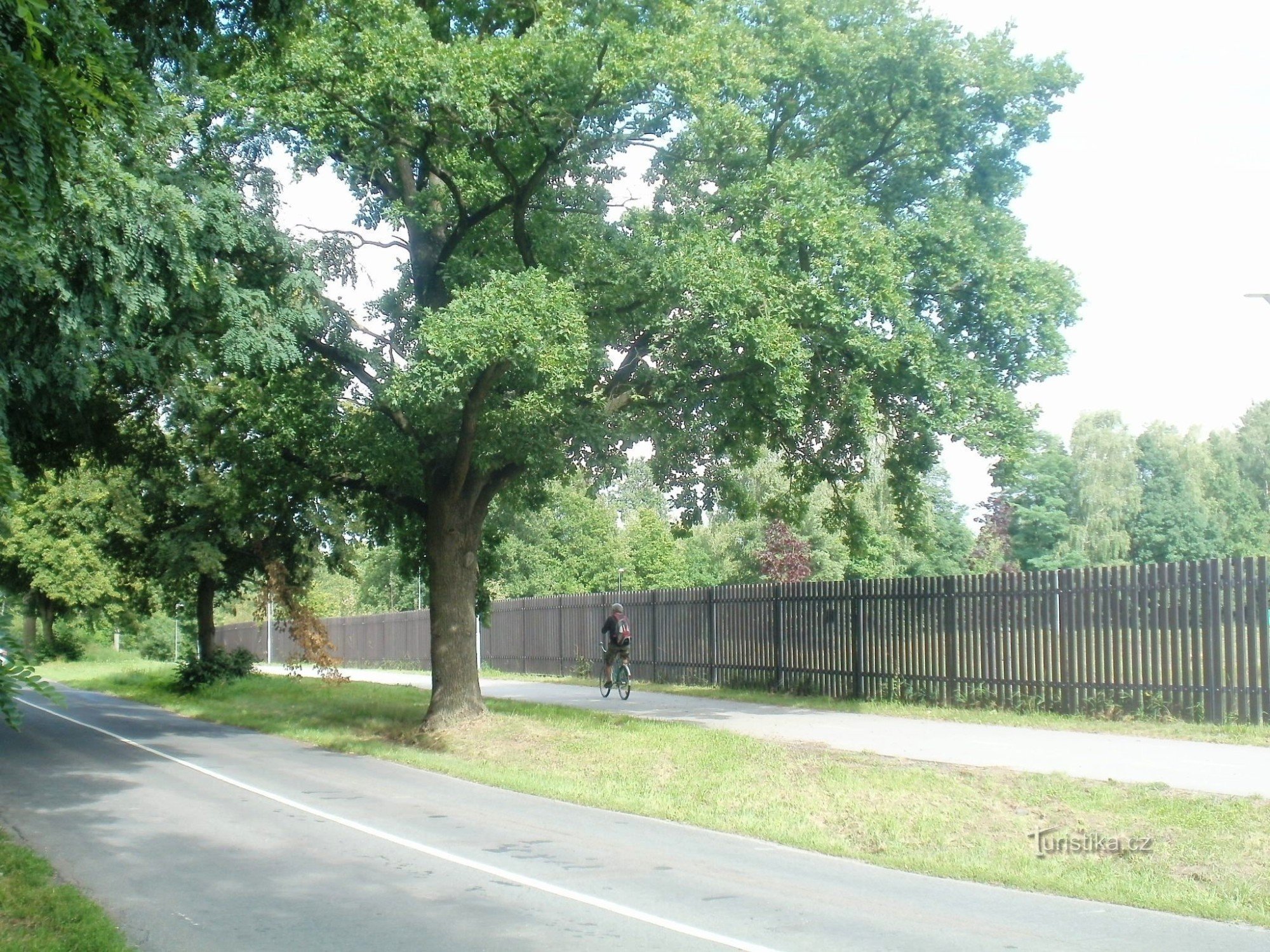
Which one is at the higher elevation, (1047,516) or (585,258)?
(585,258)

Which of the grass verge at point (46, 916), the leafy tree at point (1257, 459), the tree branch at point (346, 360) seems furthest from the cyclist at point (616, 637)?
the leafy tree at point (1257, 459)

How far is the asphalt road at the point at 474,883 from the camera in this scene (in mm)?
7086

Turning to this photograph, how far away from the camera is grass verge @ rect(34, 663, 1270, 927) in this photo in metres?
8.55

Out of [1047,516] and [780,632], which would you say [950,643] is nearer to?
[780,632]

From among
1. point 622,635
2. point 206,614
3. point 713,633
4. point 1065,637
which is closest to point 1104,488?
point 713,633

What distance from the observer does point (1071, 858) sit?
9.12 meters

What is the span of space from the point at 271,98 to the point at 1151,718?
13280mm

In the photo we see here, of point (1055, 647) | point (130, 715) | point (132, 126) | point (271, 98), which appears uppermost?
point (271, 98)

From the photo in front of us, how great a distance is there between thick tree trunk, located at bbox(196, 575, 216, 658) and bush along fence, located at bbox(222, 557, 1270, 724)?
12.0 meters

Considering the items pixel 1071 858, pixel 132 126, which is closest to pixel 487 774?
pixel 1071 858

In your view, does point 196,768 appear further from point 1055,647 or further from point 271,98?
point 1055,647

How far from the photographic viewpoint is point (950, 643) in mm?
19109

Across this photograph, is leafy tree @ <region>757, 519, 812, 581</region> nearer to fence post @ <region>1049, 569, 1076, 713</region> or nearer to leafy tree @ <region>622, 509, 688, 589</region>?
leafy tree @ <region>622, 509, 688, 589</region>
